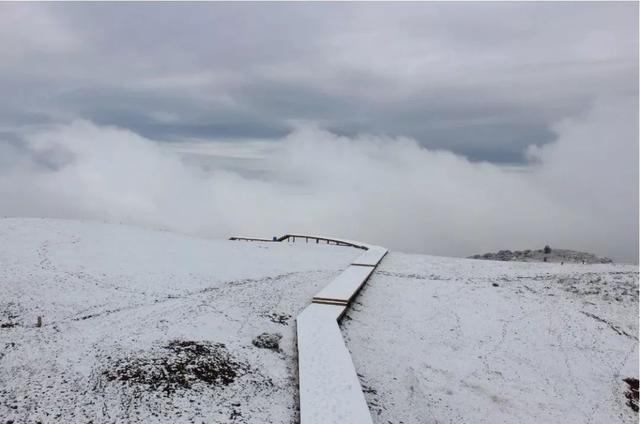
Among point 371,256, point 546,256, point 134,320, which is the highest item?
point 546,256

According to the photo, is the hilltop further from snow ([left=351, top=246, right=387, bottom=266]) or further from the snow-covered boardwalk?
the snow-covered boardwalk

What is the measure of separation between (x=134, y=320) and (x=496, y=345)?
6464mm

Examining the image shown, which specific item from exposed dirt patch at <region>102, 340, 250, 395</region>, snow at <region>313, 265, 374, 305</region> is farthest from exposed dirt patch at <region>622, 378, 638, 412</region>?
exposed dirt patch at <region>102, 340, 250, 395</region>

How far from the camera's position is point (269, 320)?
796cm

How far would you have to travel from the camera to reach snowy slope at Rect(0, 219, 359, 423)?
16.5 feet

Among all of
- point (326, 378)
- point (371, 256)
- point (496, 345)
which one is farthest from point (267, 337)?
point (371, 256)

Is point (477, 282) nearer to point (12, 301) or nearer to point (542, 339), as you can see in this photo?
point (542, 339)

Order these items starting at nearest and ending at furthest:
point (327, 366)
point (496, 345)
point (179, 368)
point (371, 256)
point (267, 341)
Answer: point (179, 368)
point (327, 366)
point (267, 341)
point (496, 345)
point (371, 256)

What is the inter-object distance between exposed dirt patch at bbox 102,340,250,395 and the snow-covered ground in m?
2.02

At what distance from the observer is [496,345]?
827 centimetres

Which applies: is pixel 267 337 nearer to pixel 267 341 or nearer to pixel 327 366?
pixel 267 341

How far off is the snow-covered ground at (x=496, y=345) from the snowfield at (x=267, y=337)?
3 cm

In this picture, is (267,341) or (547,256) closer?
(267,341)

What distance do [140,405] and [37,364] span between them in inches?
68.4
